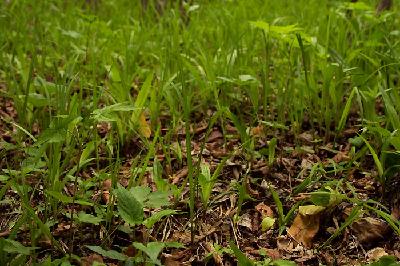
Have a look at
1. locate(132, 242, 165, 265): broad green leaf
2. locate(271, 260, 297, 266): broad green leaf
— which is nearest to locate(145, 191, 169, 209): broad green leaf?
locate(132, 242, 165, 265): broad green leaf

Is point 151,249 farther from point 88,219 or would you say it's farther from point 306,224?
point 306,224

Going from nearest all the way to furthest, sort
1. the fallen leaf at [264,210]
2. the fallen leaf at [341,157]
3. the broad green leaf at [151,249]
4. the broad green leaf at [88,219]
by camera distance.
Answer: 1. the broad green leaf at [151,249]
2. the broad green leaf at [88,219]
3. the fallen leaf at [264,210]
4. the fallen leaf at [341,157]

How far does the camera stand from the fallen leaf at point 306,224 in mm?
1484

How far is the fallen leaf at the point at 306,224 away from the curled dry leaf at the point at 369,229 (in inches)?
5.1

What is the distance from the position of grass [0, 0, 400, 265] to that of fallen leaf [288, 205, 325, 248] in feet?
0.13

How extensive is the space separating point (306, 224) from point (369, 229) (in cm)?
20

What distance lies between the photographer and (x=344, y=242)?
1.48 m

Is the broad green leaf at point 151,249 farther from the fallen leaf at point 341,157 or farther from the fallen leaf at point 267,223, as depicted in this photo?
the fallen leaf at point 341,157

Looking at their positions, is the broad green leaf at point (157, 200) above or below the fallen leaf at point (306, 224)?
above

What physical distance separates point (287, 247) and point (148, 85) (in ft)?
3.02

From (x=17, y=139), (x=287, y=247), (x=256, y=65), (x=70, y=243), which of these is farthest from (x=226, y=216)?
(x=256, y=65)

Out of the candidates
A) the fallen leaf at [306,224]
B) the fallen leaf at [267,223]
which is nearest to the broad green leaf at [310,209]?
the fallen leaf at [306,224]

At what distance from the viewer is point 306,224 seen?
4.95 ft

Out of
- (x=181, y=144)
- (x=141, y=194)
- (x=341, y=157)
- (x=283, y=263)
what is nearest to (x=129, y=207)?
(x=141, y=194)
